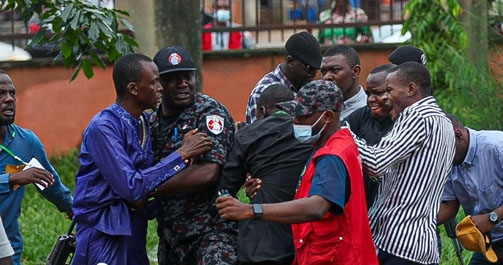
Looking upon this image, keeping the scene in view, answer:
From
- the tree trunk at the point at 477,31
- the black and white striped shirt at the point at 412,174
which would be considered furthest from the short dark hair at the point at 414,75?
the tree trunk at the point at 477,31

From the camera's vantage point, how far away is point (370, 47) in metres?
14.8

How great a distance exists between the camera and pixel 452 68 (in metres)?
12.5

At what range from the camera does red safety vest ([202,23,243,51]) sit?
48.2 ft

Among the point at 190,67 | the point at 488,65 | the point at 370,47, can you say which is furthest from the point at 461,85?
the point at 190,67

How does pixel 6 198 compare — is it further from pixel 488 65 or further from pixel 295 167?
pixel 488 65

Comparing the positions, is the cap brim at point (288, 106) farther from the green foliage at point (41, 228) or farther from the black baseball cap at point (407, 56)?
the green foliage at point (41, 228)

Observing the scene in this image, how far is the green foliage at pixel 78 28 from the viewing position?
8.83m

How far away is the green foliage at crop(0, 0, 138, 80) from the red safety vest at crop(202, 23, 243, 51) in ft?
17.9

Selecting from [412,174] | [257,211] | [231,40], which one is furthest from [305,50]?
[231,40]

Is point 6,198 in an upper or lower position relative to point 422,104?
lower

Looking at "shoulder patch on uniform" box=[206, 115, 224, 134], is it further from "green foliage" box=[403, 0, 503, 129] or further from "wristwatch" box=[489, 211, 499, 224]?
"green foliage" box=[403, 0, 503, 129]

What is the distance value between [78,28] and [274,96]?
6.67 feet

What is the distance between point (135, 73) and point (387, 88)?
1492mm

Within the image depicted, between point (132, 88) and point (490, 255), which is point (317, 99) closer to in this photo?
point (132, 88)
